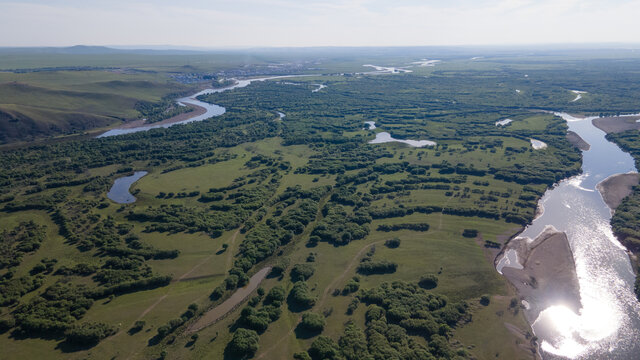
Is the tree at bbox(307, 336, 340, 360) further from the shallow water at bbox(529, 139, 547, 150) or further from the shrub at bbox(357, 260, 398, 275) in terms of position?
the shallow water at bbox(529, 139, 547, 150)

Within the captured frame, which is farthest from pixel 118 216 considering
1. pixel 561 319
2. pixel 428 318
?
pixel 561 319

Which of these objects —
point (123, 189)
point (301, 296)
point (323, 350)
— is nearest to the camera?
point (323, 350)

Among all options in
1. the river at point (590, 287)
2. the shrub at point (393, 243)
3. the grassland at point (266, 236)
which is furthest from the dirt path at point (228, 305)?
the river at point (590, 287)

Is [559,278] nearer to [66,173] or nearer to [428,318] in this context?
[428,318]

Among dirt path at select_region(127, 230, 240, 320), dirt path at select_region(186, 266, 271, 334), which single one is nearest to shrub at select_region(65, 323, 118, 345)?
dirt path at select_region(127, 230, 240, 320)

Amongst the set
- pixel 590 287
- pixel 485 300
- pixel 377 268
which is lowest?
pixel 590 287

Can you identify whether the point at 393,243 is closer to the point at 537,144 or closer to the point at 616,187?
the point at 616,187

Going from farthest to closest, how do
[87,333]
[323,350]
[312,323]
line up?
[312,323]
[87,333]
[323,350]

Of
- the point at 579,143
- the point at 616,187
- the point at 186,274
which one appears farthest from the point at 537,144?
the point at 186,274
